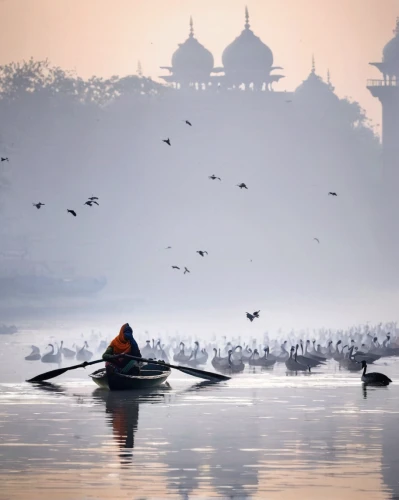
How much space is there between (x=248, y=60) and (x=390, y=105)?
17.5 m

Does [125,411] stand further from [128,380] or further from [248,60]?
[248,60]

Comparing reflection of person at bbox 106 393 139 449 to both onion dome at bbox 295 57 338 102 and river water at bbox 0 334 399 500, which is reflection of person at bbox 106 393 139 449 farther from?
onion dome at bbox 295 57 338 102

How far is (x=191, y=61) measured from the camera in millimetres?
116500

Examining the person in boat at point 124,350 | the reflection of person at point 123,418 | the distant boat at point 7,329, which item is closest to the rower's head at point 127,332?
the person in boat at point 124,350

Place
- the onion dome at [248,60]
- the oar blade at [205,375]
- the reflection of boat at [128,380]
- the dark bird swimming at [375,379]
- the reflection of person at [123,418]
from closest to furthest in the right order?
1. the reflection of person at [123,418]
2. the reflection of boat at [128,380]
3. the dark bird swimming at [375,379]
4. the oar blade at [205,375]
5. the onion dome at [248,60]

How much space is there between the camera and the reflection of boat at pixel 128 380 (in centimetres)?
3938

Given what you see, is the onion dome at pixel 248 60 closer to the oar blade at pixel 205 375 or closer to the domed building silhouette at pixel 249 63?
the domed building silhouette at pixel 249 63

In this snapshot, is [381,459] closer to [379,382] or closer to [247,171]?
[379,382]

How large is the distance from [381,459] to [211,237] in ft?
300

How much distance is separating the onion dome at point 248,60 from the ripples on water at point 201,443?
76853mm


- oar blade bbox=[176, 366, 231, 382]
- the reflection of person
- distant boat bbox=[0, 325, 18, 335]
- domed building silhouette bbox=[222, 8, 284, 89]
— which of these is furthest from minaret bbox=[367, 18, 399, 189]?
the reflection of person

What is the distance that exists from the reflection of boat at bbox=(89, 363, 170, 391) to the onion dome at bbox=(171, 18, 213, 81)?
7673cm

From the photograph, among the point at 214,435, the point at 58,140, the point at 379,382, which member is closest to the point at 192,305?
the point at 58,140

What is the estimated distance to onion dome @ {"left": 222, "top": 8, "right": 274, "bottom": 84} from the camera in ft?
379
